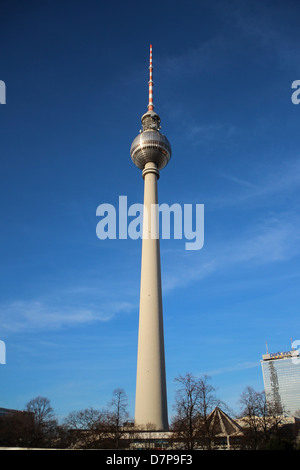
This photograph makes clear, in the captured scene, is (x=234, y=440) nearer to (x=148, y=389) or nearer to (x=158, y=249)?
(x=148, y=389)

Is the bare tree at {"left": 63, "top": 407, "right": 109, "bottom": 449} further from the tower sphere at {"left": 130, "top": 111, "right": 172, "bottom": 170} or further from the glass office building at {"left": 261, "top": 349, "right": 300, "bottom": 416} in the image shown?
the glass office building at {"left": 261, "top": 349, "right": 300, "bottom": 416}

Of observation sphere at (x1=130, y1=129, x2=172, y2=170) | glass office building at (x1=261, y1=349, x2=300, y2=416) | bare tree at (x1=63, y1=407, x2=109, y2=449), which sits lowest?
bare tree at (x1=63, y1=407, x2=109, y2=449)

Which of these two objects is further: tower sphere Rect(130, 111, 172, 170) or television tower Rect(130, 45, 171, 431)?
tower sphere Rect(130, 111, 172, 170)

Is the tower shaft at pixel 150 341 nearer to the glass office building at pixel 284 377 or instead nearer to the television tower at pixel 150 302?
the television tower at pixel 150 302

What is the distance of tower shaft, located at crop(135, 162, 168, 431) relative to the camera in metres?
49.6

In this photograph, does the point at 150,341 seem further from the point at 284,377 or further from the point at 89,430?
the point at 284,377

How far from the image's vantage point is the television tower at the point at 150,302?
4997cm

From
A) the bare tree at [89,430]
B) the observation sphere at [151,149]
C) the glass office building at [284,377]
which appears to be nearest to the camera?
the bare tree at [89,430]

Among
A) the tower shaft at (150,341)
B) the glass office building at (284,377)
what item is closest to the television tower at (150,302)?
the tower shaft at (150,341)

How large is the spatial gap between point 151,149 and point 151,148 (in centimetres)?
19

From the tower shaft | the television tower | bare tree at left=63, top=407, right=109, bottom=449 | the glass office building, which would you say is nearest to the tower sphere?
the television tower

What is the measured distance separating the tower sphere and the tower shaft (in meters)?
9.56

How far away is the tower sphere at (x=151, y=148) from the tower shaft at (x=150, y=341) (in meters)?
9.56
